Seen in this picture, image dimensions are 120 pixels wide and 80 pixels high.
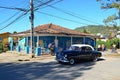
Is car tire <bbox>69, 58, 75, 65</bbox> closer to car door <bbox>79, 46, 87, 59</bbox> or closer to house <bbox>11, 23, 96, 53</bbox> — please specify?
car door <bbox>79, 46, 87, 59</bbox>

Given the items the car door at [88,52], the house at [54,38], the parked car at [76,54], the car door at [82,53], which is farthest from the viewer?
the house at [54,38]

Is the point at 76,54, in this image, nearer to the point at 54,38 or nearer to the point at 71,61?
the point at 71,61

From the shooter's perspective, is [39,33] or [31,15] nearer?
[31,15]

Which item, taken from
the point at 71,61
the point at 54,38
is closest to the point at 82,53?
the point at 71,61

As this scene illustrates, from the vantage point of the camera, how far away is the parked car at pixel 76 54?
21.6 metres

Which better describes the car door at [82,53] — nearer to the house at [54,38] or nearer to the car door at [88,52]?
the car door at [88,52]

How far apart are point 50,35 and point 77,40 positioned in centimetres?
699

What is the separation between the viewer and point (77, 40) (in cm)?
3884

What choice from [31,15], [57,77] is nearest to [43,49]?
[31,15]

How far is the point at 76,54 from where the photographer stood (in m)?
22.2

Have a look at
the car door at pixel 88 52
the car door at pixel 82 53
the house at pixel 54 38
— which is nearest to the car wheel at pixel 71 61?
the car door at pixel 82 53

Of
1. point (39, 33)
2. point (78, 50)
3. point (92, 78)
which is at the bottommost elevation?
point (92, 78)

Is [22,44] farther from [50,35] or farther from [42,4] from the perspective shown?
[42,4]

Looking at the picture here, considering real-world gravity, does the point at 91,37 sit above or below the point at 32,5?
below
